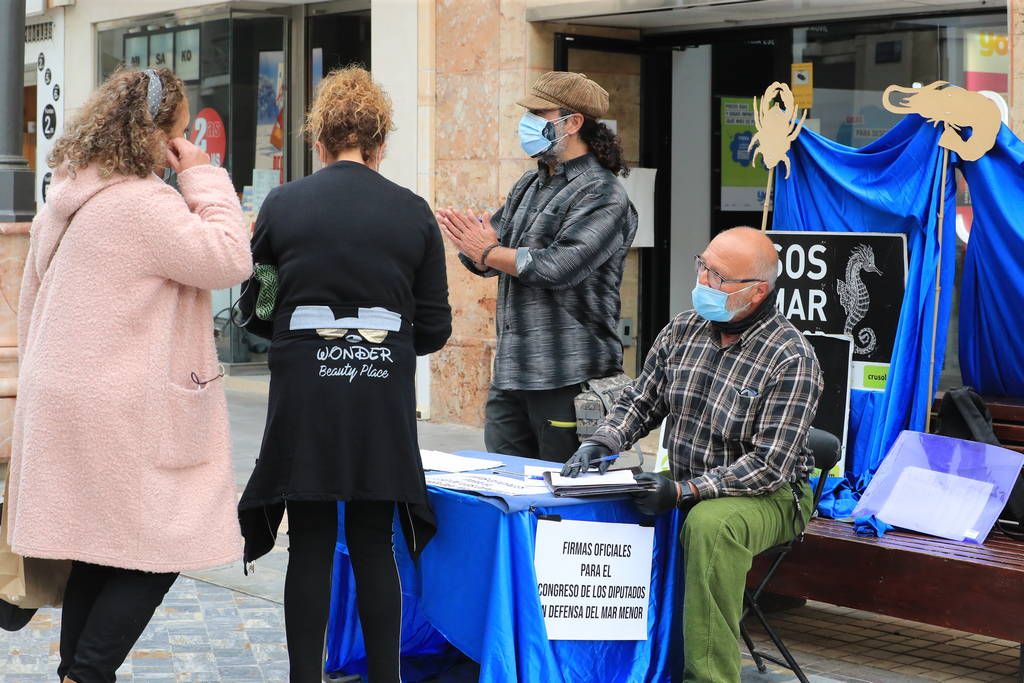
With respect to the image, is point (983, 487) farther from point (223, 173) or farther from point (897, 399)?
point (223, 173)

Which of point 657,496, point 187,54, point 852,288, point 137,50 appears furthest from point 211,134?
point 657,496

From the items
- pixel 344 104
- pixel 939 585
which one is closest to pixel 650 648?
pixel 939 585

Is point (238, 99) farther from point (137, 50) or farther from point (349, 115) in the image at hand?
point (349, 115)

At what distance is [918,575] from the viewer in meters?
4.79

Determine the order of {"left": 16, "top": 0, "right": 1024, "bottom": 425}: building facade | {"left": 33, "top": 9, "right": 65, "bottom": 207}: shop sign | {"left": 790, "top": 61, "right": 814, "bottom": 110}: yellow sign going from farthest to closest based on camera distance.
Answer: {"left": 33, "top": 9, "right": 65, "bottom": 207}: shop sign, {"left": 790, "top": 61, "right": 814, "bottom": 110}: yellow sign, {"left": 16, "top": 0, "right": 1024, "bottom": 425}: building facade

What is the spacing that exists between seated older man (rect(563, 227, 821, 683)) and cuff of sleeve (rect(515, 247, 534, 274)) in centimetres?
65

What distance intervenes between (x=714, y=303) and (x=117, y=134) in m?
1.78

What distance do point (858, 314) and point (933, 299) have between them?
1.18ft

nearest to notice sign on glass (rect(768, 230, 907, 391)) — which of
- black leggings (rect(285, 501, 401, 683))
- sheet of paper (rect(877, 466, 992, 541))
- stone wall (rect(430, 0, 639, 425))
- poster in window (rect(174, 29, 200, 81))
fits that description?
sheet of paper (rect(877, 466, 992, 541))

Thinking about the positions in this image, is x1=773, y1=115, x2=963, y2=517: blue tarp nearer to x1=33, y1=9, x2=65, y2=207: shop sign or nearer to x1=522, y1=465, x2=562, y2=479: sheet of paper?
x1=522, y1=465, x2=562, y2=479: sheet of paper

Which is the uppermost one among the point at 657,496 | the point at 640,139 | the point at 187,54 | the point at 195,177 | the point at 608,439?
the point at 187,54

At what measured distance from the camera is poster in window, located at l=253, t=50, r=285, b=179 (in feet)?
41.4

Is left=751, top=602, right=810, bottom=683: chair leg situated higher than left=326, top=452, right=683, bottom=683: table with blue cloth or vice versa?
left=326, top=452, right=683, bottom=683: table with blue cloth

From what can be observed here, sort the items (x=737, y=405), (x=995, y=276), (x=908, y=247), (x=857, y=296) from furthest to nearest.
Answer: (x=857, y=296) → (x=908, y=247) → (x=995, y=276) → (x=737, y=405)
